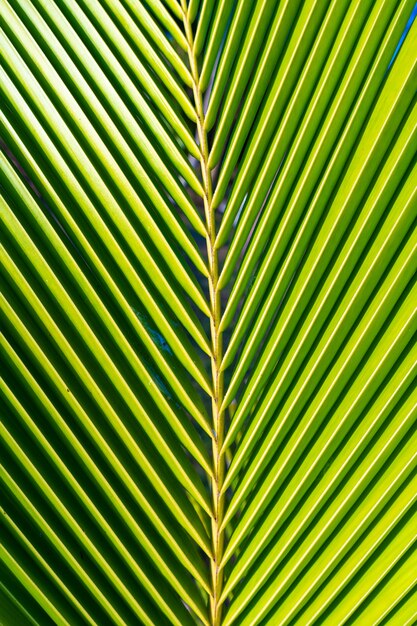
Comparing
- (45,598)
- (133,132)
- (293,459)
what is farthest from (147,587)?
(133,132)

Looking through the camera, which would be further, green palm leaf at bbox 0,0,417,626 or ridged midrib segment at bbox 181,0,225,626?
ridged midrib segment at bbox 181,0,225,626

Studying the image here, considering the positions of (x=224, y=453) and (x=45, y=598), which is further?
(x=224, y=453)

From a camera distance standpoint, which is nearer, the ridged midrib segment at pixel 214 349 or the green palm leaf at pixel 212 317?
the green palm leaf at pixel 212 317

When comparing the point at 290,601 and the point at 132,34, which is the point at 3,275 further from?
the point at 290,601

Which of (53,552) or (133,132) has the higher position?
(133,132)

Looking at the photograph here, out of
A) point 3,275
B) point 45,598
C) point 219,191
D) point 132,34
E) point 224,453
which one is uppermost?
point 132,34
